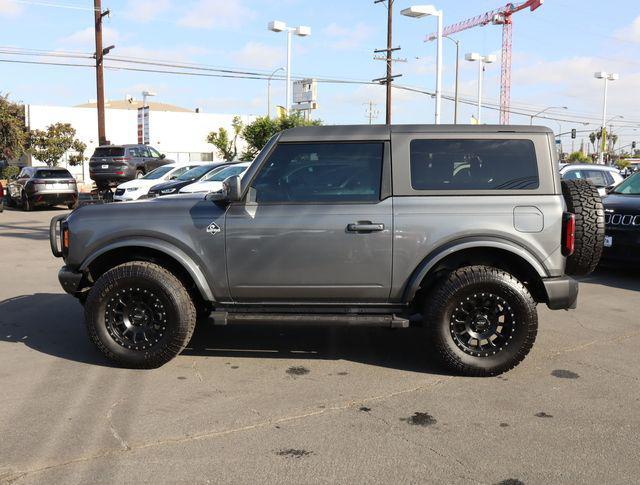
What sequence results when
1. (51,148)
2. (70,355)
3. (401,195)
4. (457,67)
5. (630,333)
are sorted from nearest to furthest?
1. (401,195)
2. (70,355)
3. (630,333)
4. (457,67)
5. (51,148)

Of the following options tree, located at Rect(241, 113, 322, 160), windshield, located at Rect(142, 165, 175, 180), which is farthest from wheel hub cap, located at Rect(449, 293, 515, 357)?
tree, located at Rect(241, 113, 322, 160)

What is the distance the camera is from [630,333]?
244 inches

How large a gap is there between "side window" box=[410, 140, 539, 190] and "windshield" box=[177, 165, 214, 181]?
12585 millimetres

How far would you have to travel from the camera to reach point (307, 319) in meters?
4.91

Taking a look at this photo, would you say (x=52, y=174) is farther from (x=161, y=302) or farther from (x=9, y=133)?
(x=161, y=302)

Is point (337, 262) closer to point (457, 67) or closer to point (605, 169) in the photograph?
point (605, 169)

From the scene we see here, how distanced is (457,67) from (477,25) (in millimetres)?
34070

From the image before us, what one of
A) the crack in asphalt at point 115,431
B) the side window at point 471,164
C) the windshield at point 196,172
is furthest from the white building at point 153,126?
the crack in asphalt at point 115,431

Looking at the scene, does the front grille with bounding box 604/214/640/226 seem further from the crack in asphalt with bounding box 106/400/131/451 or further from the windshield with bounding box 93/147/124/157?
the windshield with bounding box 93/147/124/157

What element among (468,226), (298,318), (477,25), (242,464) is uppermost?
(477,25)

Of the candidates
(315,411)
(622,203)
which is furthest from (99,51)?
(315,411)

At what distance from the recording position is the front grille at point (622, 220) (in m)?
8.62

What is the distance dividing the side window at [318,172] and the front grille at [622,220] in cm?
533

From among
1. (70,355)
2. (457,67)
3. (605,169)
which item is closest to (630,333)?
(70,355)
